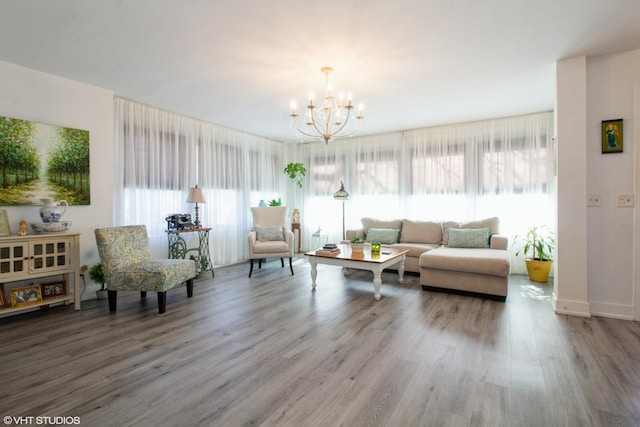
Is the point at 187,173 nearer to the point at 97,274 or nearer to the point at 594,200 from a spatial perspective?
the point at 97,274

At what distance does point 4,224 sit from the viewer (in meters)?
3.00

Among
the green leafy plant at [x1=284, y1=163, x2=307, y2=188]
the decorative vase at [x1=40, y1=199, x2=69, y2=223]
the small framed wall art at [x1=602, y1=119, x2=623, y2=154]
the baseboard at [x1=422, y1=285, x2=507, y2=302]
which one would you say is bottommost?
the baseboard at [x1=422, y1=285, x2=507, y2=302]

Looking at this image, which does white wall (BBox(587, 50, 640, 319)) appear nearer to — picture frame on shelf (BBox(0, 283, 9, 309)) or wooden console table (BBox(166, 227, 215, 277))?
wooden console table (BBox(166, 227, 215, 277))

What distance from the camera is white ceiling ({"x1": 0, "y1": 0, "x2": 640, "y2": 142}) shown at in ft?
7.48

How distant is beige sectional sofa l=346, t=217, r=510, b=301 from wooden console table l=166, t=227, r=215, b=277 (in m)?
2.44

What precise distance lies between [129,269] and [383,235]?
3.71 meters

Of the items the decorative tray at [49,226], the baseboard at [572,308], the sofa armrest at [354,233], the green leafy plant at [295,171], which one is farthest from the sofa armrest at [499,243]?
the decorative tray at [49,226]

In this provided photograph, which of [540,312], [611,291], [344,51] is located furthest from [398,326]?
[344,51]

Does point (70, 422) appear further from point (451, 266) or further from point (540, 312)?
point (540, 312)

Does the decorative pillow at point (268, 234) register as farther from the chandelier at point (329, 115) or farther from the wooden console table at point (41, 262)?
the wooden console table at point (41, 262)

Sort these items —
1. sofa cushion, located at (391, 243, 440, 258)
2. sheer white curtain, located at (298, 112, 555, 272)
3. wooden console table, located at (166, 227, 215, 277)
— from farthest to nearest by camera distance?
sheer white curtain, located at (298, 112, 555, 272) < sofa cushion, located at (391, 243, 440, 258) < wooden console table, located at (166, 227, 215, 277)

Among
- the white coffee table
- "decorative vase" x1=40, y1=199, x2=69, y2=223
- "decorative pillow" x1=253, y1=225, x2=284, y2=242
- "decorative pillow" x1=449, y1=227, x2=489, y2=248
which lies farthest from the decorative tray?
"decorative pillow" x1=449, y1=227, x2=489, y2=248

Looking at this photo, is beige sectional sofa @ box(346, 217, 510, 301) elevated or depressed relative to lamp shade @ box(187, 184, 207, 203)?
depressed

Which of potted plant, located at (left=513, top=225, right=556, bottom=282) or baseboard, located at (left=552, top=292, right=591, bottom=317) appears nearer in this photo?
baseboard, located at (left=552, top=292, right=591, bottom=317)
